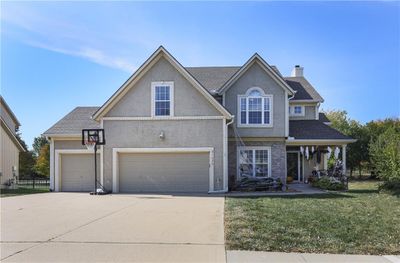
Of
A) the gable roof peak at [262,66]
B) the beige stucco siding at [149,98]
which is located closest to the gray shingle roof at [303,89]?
the gable roof peak at [262,66]

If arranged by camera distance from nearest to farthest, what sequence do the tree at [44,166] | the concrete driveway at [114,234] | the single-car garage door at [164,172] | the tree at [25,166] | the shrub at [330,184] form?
the concrete driveway at [114,234] < the single-car garage door at [164,172] < the shrub at [330,184] < the tree at [44,166] < the tree at [25,166]

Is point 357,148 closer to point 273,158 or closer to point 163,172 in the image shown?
point 273,158

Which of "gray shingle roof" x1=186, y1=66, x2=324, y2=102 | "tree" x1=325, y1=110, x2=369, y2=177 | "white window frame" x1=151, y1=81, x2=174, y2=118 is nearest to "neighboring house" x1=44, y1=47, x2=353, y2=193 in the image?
"white window frame" x1=151, y1=81, x2=174, y2=118

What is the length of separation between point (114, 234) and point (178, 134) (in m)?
11.9

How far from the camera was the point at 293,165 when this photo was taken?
28.5 meters

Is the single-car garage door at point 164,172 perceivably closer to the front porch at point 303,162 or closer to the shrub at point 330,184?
the shrub at point 330,184

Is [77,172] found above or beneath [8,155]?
beneath

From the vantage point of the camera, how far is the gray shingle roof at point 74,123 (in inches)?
899

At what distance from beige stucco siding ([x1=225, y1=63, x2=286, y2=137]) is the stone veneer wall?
0.58 meters

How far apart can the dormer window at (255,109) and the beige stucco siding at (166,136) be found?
3.11 metres

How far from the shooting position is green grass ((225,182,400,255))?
788cm

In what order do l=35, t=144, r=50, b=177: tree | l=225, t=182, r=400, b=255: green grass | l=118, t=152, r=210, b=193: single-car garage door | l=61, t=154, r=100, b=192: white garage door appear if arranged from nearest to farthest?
1. l=225, t=182, r=400, b=255: green grass
2. l=118, t=152, r=210, b=193: single-car garage door
3. l=61, t=154, r=100, b=192: white garage door
4. l=35, t=144, r=50, b=177: tree

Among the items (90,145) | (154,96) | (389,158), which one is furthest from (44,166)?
(389,158)

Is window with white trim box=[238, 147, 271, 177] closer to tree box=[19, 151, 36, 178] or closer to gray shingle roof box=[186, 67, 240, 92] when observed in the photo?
gray shingle roof box=[186, 67, 240, 92]
